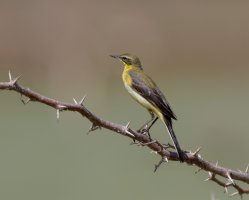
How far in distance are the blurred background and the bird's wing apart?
2978 millimetres

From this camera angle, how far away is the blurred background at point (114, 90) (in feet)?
42.9

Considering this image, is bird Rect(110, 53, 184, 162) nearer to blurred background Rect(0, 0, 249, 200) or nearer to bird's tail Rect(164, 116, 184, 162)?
bird's tail Rect(164, 116, 184, 162)

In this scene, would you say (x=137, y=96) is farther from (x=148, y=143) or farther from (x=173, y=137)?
(x=148, y=143)

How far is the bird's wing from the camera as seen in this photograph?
251 inches

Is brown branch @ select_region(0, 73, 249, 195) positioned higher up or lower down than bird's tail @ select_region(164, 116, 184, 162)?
higher up

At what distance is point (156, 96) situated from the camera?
6.57 m

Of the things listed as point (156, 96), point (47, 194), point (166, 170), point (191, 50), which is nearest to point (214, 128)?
point (166, 170)

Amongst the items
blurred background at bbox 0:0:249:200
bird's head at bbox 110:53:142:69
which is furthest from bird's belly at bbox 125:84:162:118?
blurred background at bbox 0:0:249:200

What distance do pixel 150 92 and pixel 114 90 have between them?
12.1m

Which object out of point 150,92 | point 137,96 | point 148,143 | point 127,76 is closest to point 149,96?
point 150,92

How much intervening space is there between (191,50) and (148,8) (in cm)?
239

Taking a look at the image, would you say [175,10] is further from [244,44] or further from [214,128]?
[214,128]

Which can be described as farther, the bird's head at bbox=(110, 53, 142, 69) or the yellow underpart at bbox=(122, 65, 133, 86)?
the bird's head at bbox=(110, 53, 142, 69)

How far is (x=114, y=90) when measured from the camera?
61.6 feet
